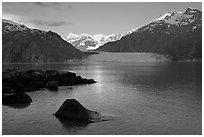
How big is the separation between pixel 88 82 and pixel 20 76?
46.9 ft

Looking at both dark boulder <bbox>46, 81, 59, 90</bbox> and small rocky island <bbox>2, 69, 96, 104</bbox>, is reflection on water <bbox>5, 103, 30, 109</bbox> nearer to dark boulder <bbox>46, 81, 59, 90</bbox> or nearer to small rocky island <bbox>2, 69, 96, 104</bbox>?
small rocky island <bbox>2, 69, 96, 104</bbox>

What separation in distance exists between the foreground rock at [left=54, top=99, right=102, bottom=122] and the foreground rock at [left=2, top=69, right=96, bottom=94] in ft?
62.6

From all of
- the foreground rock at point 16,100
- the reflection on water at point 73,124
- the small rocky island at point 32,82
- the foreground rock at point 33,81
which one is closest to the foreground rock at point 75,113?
the reflection on water at point 73,124

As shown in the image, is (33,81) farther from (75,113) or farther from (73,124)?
(73,124)

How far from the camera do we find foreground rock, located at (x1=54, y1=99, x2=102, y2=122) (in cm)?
2478

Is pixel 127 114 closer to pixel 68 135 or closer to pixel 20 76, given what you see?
pixel 68 135

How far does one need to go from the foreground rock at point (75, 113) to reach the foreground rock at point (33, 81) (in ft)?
62.6

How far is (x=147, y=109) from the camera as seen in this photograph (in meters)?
29.4

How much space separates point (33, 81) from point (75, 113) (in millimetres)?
27165

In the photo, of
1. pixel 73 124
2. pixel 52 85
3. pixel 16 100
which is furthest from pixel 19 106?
pixel 52 85

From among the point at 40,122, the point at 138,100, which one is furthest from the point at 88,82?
the point at 40,122

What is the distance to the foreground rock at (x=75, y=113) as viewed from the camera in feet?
81.3

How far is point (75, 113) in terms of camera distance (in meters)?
25.2

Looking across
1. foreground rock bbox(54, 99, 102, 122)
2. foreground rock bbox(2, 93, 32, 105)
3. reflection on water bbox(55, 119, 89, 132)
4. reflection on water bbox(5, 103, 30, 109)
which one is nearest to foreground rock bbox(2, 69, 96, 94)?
foreground rock bbox(2, 93, 32, 105)
